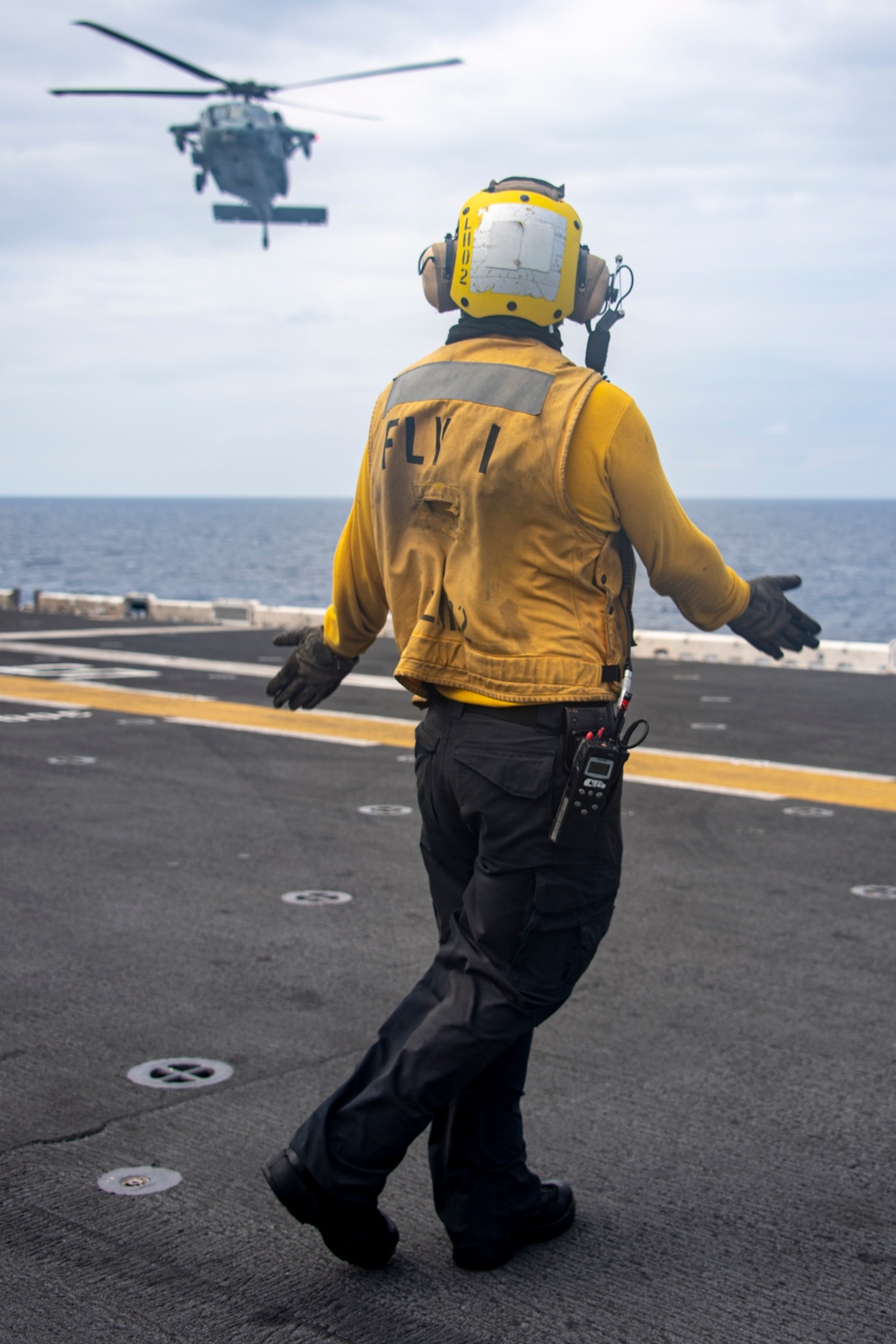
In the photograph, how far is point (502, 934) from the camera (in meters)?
2.58

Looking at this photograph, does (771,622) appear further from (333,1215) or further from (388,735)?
(388,735)

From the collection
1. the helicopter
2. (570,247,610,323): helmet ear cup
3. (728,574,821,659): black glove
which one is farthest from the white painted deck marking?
the helicopter

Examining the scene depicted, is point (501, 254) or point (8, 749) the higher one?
point (501, 254)

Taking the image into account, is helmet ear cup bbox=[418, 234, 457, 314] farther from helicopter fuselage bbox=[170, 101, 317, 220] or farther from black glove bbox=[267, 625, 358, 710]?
helicopter fuselage bbox=[170, 101, 317, 220]

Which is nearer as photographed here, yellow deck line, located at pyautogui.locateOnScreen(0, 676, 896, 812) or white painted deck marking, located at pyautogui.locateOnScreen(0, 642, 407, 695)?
yellow deck line, located at pyautogui.locateOnScreen(0, 676, 896, 812)

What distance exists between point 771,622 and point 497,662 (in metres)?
0.67

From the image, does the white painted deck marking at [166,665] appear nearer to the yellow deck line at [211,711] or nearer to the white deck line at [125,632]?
the white deck line at [125,632]

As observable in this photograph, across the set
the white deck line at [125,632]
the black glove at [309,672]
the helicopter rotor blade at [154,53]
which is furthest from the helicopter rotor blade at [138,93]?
the black glove at [309,672]

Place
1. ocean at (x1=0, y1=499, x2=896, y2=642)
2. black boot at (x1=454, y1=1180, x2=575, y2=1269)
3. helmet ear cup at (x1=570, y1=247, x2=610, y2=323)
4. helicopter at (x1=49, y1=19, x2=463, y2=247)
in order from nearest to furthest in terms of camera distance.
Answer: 1. black boot at (x1=454, y1=1180, x2=575, y2=1269)
2. helmet ear cup at (x1=570, y1=247, x2=610, y2=323)
3. helicopter at (x1=49, y1=19, x2=463, y2=247)
4. ocean at (x1=0, y1=499, x2=896, y2=642)

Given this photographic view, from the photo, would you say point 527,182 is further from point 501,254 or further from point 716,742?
point 716,742

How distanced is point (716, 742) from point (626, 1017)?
5914mm

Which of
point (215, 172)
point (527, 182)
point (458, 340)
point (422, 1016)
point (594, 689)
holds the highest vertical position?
point (215, 172)

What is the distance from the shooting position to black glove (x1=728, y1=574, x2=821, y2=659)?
9.48 ft

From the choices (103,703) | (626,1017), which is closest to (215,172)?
(103,703)
